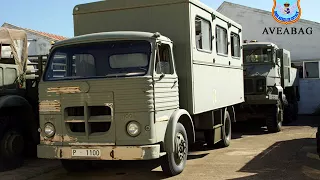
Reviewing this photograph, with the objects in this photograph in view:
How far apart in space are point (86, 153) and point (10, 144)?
7.82 ft

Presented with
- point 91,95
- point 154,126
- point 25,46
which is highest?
point 25,46

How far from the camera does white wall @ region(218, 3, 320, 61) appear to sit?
18766 mm

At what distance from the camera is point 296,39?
19.0 meters

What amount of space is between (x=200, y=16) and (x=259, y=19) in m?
12.7

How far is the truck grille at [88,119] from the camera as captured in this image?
5863 millimetres

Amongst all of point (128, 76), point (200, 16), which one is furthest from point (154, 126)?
point (200, 16)

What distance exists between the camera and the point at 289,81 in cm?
1556

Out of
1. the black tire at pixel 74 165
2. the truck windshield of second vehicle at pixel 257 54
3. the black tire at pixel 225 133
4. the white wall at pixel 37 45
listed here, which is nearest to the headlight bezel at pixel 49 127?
the black tire at pixel 74 165

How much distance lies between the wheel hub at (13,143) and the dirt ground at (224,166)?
34 centimetres

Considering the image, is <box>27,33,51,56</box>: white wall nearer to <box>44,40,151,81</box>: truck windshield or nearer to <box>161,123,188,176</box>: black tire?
<box>44,40,151,81</box>: truck windshield

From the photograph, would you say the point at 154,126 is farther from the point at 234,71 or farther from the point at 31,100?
the point at 234,71

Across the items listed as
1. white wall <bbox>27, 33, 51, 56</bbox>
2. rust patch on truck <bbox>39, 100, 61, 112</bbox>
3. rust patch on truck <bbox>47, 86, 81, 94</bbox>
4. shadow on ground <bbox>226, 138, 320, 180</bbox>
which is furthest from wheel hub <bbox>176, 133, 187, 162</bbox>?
white wall <bbox>27, 33, 51, 56</bbox>

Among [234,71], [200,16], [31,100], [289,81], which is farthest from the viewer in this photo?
[289,81]

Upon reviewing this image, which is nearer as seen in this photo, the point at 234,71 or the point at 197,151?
the point at 197,151
